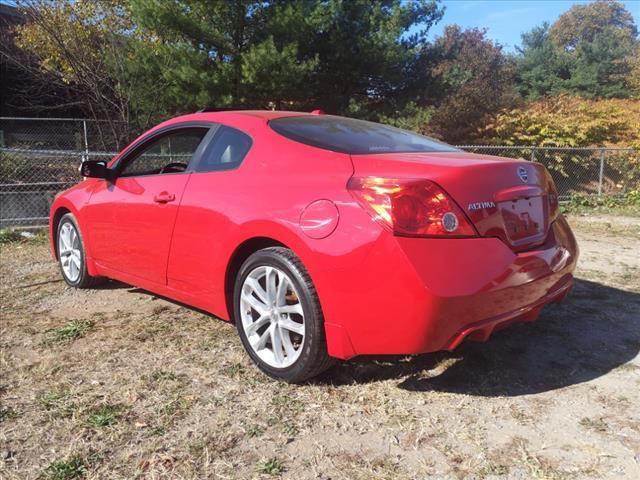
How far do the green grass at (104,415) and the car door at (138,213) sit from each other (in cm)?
112

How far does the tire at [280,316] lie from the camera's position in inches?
108

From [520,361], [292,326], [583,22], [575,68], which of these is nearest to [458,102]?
[520,361]

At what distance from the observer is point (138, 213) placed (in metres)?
3.86

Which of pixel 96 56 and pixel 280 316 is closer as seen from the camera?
pixel 280 316

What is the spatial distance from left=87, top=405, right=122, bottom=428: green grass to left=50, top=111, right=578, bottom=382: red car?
768 mm

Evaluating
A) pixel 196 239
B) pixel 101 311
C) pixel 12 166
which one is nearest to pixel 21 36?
pixel 12 166

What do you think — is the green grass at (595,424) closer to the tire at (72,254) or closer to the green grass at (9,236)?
the tire at (72,254)

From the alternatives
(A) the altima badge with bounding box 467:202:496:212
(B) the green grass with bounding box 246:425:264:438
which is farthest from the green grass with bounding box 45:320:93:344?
(A) the altima badge with bounding box 467:202:496:212

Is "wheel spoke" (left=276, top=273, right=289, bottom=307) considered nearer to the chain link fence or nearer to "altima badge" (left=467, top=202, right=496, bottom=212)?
"altima badge" (left=467, top=202, right=496, bottom=212)

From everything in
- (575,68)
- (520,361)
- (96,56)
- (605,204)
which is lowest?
(520,361)

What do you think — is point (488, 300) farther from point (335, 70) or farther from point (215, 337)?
point (335, 70)

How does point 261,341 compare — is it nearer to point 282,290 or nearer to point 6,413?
point 282,290

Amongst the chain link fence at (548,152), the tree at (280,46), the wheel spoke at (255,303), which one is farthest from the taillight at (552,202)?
the tree at (280,46)

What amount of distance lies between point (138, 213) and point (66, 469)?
6.47 feet
